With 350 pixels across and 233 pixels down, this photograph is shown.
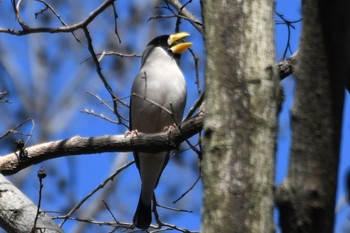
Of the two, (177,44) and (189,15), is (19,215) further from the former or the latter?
(177,44)

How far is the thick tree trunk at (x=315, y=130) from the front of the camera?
5.61ft

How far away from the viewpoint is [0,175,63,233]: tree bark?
3.84 meters

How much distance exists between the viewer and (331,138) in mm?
1724

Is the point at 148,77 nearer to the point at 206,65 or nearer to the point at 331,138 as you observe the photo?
the point at 206,65

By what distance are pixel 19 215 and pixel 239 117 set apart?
202 centimetres

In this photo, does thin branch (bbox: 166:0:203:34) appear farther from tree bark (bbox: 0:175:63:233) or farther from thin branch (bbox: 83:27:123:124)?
tree bark (bbox: 0:175:63:233)

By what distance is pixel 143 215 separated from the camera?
5641mm

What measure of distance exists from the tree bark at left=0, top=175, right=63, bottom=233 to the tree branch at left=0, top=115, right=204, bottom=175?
0.34m

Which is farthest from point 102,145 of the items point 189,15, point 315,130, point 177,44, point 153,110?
point 177,44

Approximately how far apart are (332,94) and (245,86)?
0.53 metres

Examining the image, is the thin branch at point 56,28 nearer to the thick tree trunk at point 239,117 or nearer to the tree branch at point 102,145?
the tree branch at point 102,145

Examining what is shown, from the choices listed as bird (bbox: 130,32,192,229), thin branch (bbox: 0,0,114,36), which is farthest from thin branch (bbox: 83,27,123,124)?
bird (bbox: 130,32,192,229)

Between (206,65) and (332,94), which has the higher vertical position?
(206,65)

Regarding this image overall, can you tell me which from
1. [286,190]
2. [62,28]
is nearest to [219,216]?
[286,190]
